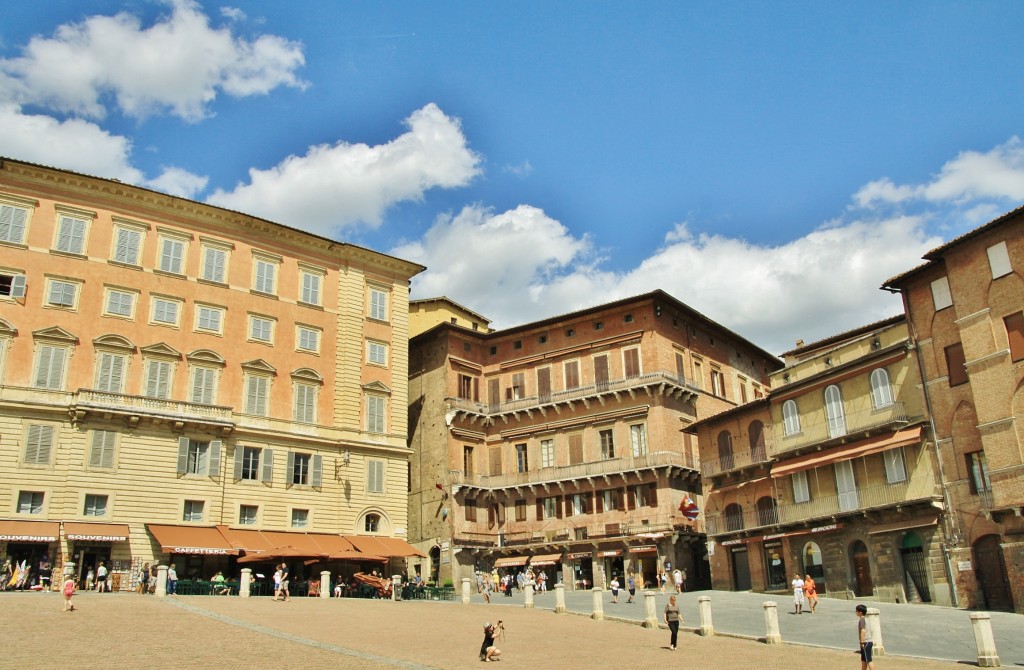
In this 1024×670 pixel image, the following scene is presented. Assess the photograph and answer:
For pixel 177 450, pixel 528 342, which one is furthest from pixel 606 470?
pixel 177 450

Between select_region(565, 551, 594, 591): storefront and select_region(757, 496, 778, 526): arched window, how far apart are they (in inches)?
463

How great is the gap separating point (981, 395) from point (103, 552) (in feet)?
118

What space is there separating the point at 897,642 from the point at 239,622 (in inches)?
739

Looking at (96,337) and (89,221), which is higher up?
(89,221)

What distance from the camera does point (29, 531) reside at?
35.7 meters

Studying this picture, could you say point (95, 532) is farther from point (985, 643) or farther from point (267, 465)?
point (985, 643)

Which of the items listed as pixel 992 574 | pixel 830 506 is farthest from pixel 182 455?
pixel 992 574

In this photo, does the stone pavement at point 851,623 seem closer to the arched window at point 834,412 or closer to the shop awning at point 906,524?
the shop awning at point 906,524

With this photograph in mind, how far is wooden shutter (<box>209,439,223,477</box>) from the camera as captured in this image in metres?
41.5

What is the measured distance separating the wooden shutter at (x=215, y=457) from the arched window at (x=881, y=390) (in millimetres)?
29888

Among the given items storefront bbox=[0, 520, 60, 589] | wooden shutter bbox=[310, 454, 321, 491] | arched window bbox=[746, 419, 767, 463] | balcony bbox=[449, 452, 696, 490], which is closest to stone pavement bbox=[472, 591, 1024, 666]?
arched window bbox=[746, 419, 767, 463]

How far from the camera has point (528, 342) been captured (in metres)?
58.0

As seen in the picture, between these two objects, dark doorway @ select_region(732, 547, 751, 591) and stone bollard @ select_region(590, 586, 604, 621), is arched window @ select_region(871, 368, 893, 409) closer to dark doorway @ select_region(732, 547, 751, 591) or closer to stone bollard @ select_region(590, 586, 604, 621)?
dark doorway @ select_region(732, 547, 751, 591)

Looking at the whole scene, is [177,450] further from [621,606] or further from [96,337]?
[621,606]
